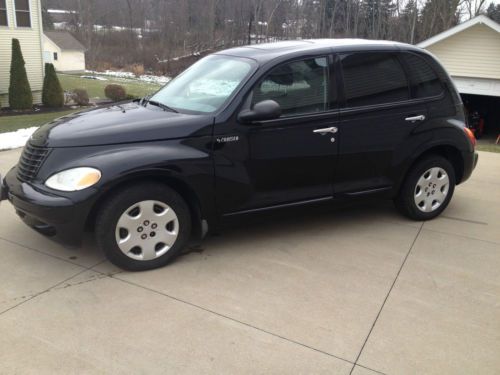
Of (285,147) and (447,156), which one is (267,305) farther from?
(447,156)

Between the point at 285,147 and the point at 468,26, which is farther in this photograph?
the point at 468,26

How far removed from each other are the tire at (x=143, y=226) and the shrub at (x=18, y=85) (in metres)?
13.8

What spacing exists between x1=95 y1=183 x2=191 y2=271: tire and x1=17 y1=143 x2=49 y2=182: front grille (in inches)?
24.2

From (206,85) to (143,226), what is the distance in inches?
58.7

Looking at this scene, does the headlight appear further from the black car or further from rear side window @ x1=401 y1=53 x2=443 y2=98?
rear side window @ x1=401 y1=53 x2=443 y2=98

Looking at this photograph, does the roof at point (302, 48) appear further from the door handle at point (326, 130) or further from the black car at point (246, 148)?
the door handle at point (326, 130)

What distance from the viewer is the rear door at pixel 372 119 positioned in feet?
15.0

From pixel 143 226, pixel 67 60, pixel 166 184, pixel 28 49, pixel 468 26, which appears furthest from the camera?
pixel 67 60

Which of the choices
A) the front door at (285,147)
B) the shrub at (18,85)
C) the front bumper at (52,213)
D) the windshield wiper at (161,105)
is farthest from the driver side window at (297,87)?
the shrub at (18,85)

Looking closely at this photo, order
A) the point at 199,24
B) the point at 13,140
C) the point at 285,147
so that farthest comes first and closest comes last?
the point at 199,24
the point at 13,140
the point at 285,147

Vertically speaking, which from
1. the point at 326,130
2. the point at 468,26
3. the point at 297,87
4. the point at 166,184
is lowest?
the point at 166,184

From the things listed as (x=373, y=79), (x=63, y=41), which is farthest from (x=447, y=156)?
(x=63, y=41)

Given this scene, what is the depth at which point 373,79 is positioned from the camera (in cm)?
471

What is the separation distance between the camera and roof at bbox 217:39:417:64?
442 centimetres
